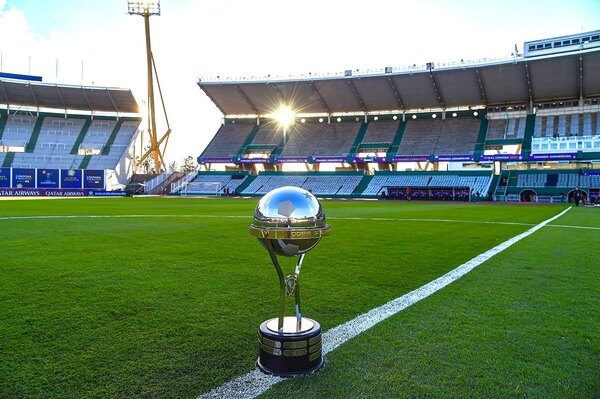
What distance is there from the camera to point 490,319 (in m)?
3.79

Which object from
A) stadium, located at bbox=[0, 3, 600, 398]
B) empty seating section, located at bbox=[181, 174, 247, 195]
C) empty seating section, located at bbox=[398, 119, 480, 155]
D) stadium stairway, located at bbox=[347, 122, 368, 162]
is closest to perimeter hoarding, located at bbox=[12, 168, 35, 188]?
empty seating section, located at bbox=[181, 174, 247, 195]

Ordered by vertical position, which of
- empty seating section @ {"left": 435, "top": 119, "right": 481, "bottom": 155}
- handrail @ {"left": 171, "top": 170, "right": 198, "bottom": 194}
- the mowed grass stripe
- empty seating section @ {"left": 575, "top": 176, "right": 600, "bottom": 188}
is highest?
empty seating section @ {"left": 435, "top": 119, "right": 481, "bottom": 155}

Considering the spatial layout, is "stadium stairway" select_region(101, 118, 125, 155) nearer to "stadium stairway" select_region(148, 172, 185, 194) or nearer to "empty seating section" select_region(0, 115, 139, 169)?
"empty seating section" select_region(0, 115, 139, 169)

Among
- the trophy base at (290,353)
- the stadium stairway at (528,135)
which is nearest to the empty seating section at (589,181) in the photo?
the stadium stairway at (528,135)

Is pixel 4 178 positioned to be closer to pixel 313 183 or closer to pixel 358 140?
pixel 313 183

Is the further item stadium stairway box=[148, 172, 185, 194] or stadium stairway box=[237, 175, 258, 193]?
stadium stairway box=[148, 172, 185, 194]

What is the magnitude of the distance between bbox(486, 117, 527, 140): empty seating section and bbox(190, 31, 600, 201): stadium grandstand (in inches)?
7.8

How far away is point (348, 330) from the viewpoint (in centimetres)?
346

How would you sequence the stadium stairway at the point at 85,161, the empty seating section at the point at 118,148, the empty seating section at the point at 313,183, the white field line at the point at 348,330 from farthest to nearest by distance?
the empty seating section at the point at 118,148 < the stadium stairway at the point at 85,161 < the empty seating section at the point at 313,183 < the white field line at the point at 348,330

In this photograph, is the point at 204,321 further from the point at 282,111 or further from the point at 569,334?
the point at 282,111

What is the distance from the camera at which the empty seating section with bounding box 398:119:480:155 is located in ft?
162

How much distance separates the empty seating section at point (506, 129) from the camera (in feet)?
158

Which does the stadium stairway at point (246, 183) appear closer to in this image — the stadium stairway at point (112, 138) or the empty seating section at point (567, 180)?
the stadium stairway at point (112, 138)

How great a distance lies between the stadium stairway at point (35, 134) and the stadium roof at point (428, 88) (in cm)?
2539
